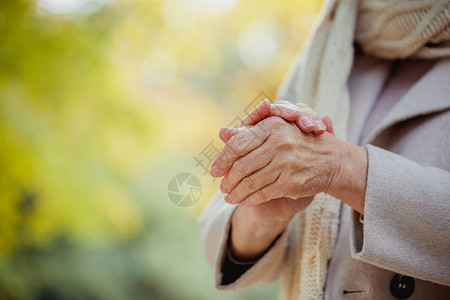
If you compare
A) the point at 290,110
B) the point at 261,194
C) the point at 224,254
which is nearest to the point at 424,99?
the point at 290,110

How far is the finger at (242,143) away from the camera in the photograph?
2.60 feet

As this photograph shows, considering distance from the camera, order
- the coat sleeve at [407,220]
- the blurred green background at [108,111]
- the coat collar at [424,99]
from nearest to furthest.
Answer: the coat sleeve at [407,220] < the coat collar at [424,99] < the blurred green background at [108,111]

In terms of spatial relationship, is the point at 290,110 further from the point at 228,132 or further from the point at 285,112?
the point at 228,132

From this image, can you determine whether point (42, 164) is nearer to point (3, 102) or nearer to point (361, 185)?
point (3, 102)

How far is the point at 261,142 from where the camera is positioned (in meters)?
0.80

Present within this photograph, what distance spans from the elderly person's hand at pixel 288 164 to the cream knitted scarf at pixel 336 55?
0.60 feet

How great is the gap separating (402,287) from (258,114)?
53 cm

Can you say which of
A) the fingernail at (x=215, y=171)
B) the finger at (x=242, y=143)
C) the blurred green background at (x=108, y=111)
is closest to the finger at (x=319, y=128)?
the finger at (x=242, y=143)

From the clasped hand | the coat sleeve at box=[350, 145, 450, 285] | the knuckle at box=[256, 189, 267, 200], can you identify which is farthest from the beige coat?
the knuckle at box=[256, 189, 267, 200]

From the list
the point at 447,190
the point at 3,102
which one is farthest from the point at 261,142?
the point at 3,102

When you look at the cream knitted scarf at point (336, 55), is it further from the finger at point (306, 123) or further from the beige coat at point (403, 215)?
the finger at point (306, 123)

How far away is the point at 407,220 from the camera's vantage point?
30.9 inches

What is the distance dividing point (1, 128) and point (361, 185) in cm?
285

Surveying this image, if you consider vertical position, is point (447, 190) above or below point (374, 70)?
below
